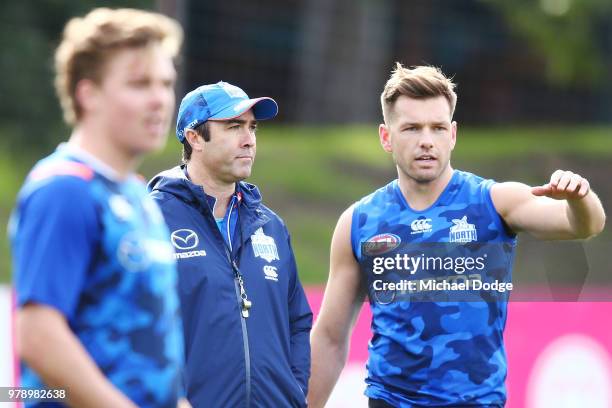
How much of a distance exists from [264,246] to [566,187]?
1365 mm

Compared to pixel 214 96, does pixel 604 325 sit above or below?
below

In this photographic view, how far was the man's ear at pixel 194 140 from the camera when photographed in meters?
5.13

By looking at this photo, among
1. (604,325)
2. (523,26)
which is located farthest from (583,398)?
(523,26)

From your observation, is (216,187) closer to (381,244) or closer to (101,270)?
(381,244)

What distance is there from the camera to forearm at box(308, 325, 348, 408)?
18.0 feet

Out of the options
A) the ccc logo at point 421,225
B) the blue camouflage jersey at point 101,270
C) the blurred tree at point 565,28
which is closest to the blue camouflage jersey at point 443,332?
the ccc logo at point 421,225

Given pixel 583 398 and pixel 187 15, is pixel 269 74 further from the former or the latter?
pixel 583 398

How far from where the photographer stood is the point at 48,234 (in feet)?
9.49

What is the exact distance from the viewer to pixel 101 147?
3082 mm

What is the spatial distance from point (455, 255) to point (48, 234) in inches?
101

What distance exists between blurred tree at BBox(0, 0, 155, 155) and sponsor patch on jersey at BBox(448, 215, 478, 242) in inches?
462

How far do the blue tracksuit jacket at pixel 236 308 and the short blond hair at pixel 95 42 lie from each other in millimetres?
1729

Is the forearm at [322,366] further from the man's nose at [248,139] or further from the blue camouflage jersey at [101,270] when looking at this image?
the blue camouflage jersey at [101,270]

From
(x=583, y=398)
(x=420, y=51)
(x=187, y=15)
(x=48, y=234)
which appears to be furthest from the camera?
(x=420, y=51)
